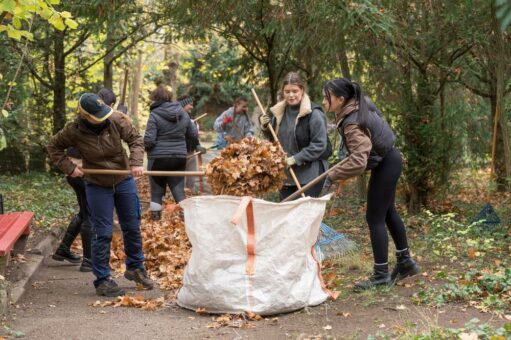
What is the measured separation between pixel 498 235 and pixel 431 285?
2516mm

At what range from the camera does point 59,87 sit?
16.3m

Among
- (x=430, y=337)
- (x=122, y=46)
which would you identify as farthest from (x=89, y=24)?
(x=430, y=337)

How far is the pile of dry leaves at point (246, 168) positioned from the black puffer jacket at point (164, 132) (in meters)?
4.16

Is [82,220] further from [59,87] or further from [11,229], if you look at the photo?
[59,87]

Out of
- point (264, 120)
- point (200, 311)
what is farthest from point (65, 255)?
point (200, 311)

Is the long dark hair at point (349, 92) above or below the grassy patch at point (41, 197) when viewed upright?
above

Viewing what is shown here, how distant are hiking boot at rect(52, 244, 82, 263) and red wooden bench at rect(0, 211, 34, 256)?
0.51 meters

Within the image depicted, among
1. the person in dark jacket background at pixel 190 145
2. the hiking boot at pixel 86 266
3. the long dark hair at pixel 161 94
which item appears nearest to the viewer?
the hiking boot at pixel 86 266

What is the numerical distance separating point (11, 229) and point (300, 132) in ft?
9.68

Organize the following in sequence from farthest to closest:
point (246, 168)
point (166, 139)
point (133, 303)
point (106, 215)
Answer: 1. point (166, 139)
2. point (106, 215)
3. point (133, 303)
4. point (246, 168)

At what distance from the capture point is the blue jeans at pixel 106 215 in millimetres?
6770

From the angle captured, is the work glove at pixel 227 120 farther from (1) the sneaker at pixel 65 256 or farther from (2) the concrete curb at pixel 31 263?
(1) the sneaker at pixel 65 256

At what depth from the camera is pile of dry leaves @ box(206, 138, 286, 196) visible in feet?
20.1

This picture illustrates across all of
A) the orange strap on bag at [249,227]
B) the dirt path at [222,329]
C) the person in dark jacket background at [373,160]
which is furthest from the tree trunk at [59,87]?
the orange strap on bag at [249,227]
